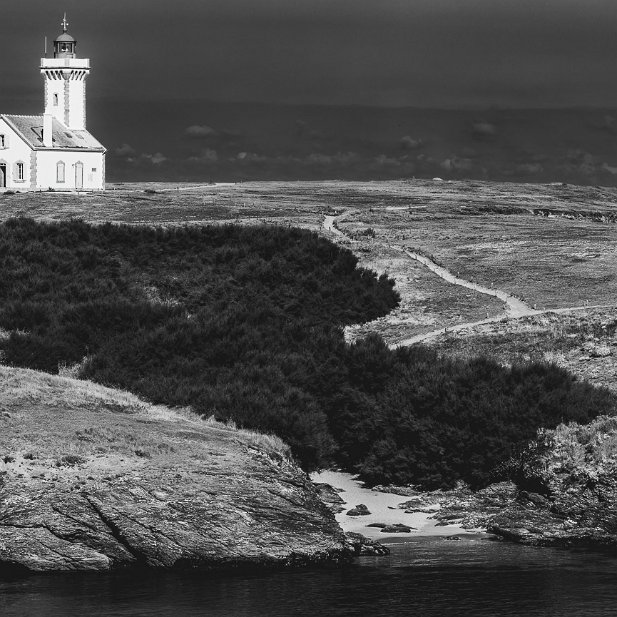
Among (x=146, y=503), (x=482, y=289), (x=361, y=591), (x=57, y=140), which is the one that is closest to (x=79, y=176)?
(x=57, y=140)

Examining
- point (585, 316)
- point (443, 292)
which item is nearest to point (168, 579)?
point (585, 316)

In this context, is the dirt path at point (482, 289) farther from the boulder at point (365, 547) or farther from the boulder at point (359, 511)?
the boulder at point (365, 547)

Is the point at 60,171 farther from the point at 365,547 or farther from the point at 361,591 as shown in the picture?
the point at 361,591

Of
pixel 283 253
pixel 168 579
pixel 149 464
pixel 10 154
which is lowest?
pixel 168 579

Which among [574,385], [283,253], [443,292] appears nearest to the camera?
[574,385]

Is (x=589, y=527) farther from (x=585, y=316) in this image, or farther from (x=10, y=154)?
(x=10, y=154)

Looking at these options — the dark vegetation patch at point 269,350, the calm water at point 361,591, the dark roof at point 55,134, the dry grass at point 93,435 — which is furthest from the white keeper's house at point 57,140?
the calm water at point 361,591

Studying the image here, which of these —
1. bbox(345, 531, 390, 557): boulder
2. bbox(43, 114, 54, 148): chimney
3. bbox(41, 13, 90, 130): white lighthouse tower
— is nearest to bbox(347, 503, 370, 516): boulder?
bbox(345, 531, 390, 557): boulder
